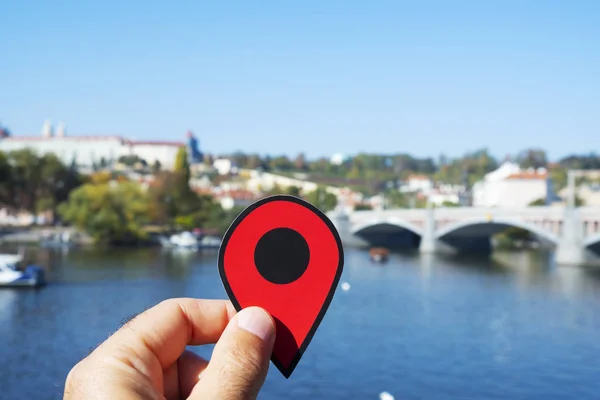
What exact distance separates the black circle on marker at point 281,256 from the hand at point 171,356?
2.4 inches

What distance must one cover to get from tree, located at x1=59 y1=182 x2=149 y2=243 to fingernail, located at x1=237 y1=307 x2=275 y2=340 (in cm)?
3393

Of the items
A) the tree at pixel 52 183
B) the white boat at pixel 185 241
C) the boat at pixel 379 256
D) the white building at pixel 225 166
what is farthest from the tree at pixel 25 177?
the white building at pixel 225 166

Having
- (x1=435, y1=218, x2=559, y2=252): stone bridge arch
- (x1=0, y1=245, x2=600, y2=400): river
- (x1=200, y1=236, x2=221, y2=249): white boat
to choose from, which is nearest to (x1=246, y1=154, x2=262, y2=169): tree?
(x1=200, y1=236, x2=221, y2=249): white boat

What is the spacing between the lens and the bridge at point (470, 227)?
26.8 meters

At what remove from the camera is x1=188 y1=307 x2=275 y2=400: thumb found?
1171 millimetres

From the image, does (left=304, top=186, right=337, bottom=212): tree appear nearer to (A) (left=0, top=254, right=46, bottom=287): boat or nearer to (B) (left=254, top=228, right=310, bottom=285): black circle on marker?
(A) (left=0, top=254, right=46, bottom=287): boat

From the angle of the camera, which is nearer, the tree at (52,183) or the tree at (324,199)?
the tree at (52,183)

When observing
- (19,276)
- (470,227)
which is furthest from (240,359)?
(470,227)

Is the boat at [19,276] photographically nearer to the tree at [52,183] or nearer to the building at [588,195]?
the tree at [52,183]

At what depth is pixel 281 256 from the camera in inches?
49.8

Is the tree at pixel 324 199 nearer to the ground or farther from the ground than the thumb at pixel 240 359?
nearer to the ground

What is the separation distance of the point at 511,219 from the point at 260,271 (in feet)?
92.2

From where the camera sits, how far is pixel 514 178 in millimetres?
51344

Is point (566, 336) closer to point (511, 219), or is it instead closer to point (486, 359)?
point (486, 359)
